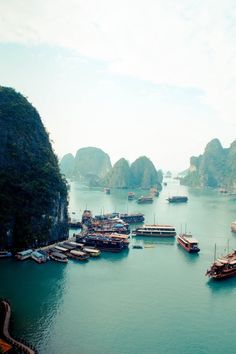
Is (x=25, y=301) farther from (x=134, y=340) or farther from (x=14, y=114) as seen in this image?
(x=14, y=114)

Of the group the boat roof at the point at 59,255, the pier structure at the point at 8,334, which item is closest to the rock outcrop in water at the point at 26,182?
the boat roof at the point at 59,255

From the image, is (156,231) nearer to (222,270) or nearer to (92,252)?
(92,252)

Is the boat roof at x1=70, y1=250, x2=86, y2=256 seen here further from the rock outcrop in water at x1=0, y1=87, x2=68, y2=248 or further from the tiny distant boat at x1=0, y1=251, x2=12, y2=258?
the tiny distant boat at x1=0, y1=251, x2=12, y2=258

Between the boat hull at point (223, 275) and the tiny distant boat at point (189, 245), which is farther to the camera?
the tiny distant boat at point (189, 245)

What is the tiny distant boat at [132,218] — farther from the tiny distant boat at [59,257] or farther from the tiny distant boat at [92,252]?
the tiny distant boat at [59,257]

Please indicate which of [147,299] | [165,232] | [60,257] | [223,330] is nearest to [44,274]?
[60,257]

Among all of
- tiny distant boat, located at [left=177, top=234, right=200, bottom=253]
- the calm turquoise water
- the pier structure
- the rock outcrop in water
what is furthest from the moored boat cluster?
the pier structure

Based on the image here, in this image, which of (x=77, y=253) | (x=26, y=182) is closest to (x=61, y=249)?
(x=77, y=253)
